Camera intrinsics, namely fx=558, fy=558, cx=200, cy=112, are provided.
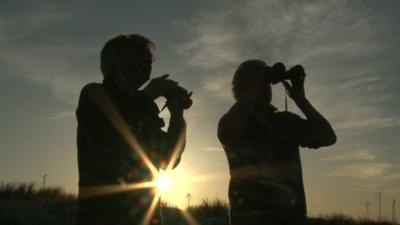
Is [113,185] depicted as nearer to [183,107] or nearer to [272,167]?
[183,107]

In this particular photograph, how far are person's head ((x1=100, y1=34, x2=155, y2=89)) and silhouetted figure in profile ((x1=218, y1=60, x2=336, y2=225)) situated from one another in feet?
3.16

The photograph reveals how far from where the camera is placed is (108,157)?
129 inches

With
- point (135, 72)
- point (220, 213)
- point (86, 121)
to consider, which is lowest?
point (220, 213)

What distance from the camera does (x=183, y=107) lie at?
3570mm

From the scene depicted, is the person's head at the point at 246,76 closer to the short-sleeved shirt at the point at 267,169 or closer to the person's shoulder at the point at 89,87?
the short-sleeved shirt at the point at 267,169

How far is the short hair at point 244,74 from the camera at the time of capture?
4406 millimetres

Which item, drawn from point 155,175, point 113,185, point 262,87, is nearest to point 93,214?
point 113,185

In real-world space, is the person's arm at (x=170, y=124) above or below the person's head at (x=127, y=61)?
below

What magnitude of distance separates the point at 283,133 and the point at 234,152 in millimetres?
404

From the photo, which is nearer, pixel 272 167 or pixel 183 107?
pixel 183 107

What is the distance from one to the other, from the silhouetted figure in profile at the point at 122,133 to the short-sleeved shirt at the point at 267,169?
0.70m

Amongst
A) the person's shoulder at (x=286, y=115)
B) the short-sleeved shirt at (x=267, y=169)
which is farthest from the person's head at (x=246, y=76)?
the short-sleeved shirt at (x=267, y=169)

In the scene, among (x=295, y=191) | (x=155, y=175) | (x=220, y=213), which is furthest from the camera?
(x=220, y=213)

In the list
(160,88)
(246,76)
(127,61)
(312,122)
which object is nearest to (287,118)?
(312,122)
